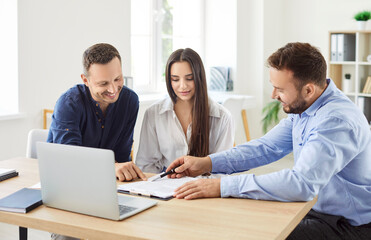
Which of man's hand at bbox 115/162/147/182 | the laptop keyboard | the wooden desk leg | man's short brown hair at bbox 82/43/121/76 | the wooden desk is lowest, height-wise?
the wooden desk leg

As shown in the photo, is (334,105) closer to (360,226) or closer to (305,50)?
(305,50)

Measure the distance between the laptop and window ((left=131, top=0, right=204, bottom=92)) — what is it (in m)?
3.57

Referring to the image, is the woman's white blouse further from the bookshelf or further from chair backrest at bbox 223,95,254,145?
the bookshelf

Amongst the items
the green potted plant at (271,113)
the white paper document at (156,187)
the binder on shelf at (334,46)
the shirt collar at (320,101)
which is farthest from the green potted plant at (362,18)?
the white paper document at (156,187)

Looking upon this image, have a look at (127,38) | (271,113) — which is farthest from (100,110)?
(271,113)

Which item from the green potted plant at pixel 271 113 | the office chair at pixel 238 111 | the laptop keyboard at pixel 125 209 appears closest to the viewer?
the laptop keyboard at pixel 125 209

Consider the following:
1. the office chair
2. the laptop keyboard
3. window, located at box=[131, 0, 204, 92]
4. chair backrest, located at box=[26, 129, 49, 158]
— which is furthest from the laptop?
window, located at box=[131, 0, 204, 92]

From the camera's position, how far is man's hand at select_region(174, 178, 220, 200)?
167cm

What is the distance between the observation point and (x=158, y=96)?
505cm

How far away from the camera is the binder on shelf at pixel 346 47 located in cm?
528

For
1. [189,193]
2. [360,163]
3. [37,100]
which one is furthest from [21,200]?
[37,100]

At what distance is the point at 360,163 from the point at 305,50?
1.46 ft

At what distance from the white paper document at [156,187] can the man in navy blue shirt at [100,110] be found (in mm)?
90

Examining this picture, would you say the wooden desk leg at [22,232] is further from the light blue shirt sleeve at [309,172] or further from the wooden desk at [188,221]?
the light blue shirt sleeve at [309,172]
